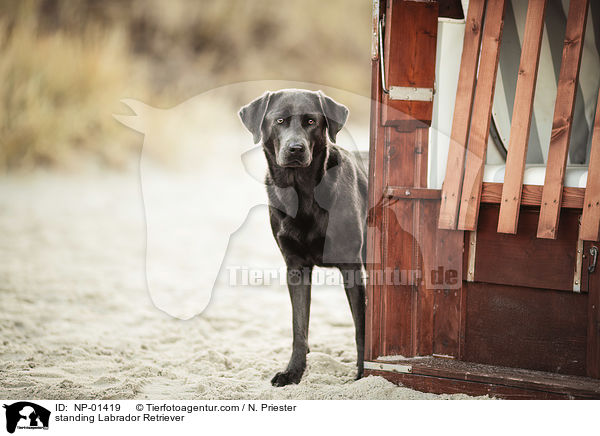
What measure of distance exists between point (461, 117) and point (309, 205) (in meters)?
0.79

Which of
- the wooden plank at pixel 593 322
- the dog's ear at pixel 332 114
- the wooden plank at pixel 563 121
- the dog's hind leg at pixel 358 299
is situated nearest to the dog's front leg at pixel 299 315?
the dog's hind leg at pixel 358 299

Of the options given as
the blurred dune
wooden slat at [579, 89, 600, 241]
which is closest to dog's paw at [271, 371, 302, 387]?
wooden slat at [579, 89, 600, 241]

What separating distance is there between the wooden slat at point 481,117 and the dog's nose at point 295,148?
71 cm

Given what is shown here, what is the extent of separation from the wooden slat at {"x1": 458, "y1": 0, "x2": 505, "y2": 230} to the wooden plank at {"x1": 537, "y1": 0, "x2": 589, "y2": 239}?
0.26 meters

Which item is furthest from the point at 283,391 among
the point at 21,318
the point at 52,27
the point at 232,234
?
the point at 52,27

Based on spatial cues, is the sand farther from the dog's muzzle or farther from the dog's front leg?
the dog's muzzle

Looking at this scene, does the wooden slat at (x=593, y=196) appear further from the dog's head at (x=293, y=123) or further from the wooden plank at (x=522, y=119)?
the dog's head at (x=293, y=123)

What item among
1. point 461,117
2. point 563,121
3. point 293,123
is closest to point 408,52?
point 461,117

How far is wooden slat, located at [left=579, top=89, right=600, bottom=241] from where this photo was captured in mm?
2199

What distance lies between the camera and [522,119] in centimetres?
235

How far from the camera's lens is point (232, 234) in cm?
674

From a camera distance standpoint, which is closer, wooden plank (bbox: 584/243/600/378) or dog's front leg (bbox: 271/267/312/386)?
wooden plank (bbox: 584/243/600/378)

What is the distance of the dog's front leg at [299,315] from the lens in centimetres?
275
